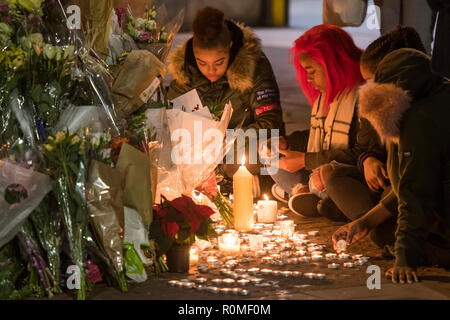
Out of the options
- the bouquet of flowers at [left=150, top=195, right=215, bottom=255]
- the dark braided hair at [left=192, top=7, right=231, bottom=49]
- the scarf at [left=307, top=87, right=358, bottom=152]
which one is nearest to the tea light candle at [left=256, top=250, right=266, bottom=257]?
the bouquet of flowers at [left=150, top=195, right=215, bottom=255]

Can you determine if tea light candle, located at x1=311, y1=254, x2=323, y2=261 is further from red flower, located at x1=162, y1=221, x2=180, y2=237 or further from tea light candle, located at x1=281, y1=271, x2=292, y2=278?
red flower, located at x1=162, y1=221, x2=180, y2=237

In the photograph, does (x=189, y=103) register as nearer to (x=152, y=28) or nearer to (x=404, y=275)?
(x=152, y=28)

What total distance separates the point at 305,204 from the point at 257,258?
1.08m

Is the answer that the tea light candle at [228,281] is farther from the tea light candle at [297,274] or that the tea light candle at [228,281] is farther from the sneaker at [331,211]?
the sneaker at [331,211]

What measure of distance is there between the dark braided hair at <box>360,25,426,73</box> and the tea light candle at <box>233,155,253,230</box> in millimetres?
976

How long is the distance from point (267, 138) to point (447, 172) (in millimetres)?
1918

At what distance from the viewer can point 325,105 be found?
5.01m

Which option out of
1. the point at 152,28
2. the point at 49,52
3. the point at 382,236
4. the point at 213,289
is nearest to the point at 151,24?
the point at 152,28

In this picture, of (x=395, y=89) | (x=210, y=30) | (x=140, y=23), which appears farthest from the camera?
(x=210, y=30)

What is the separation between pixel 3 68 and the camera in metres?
3.40

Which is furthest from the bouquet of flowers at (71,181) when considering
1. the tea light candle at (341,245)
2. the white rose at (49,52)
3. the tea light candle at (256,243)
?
the tea light candle at (341,245)

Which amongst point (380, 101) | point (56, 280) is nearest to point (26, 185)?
point (56, 280)

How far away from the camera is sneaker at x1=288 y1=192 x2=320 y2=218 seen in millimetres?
5023

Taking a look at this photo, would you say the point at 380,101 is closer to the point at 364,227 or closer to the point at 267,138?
the point at 364,227
